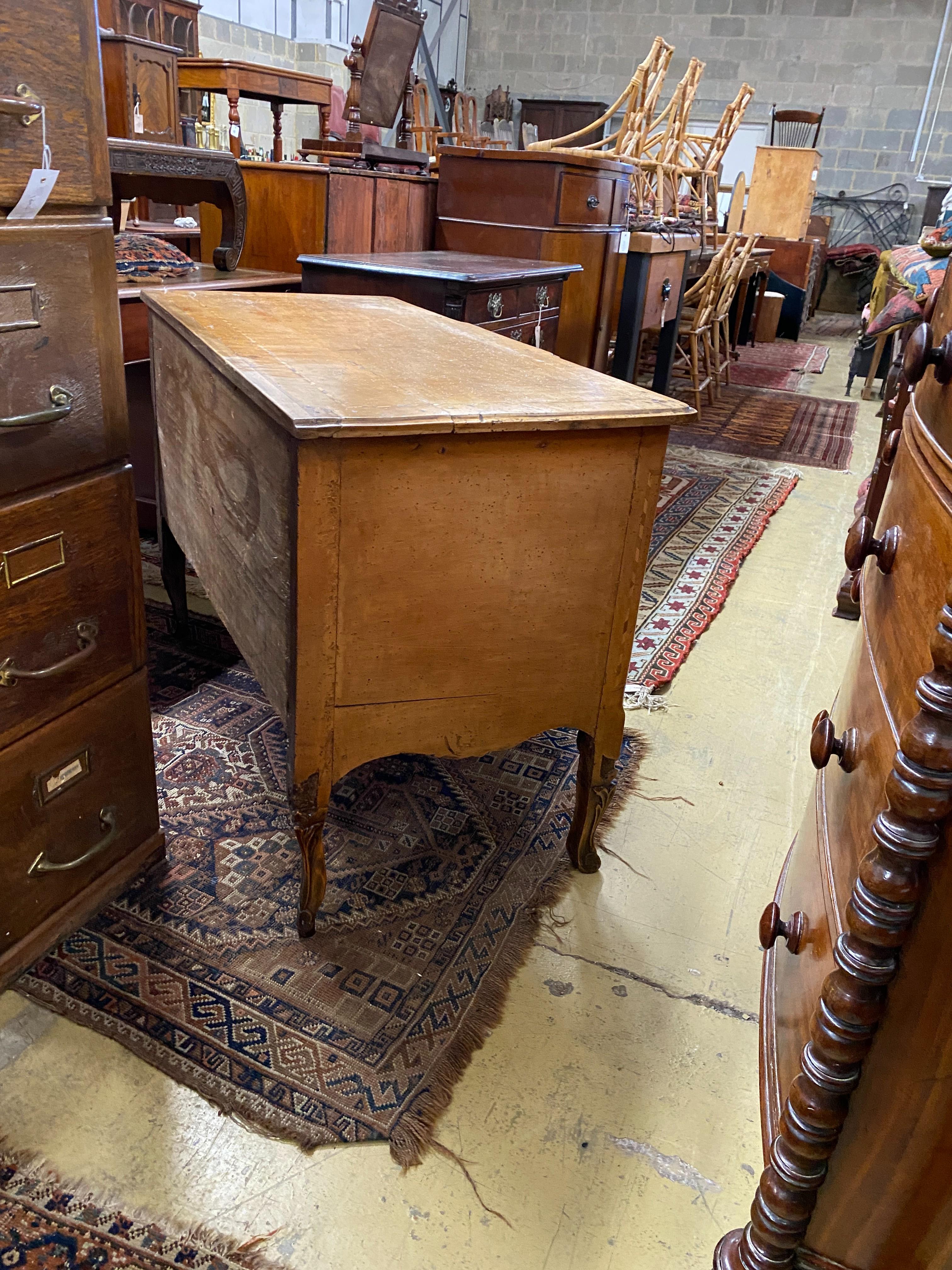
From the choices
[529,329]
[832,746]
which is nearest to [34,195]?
[832,746]

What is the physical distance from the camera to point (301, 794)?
126cm

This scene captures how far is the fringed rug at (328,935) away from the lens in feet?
3.84

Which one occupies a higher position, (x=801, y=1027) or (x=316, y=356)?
(x=316, y=356)

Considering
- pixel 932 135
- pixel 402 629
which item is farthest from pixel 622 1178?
pixel 932 135

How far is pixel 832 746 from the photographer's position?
905 millimetres

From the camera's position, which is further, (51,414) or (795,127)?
(795,127)

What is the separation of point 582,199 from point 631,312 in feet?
1.76

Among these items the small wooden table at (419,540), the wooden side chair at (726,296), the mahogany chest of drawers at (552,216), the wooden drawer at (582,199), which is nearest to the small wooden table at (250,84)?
the mahogany chest of drawers at (552,216)

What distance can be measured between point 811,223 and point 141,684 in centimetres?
1109

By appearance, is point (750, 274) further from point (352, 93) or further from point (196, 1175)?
point (196, 1175)

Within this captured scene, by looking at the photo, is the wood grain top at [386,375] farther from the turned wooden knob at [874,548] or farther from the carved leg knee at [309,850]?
the carved leg knee at [309,850]

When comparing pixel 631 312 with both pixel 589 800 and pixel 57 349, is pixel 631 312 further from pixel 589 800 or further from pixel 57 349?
pixel 57 349

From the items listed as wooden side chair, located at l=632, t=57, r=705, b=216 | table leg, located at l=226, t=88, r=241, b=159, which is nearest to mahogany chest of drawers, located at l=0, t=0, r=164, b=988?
table leg, located at l=226, t=88, r=241, b=159

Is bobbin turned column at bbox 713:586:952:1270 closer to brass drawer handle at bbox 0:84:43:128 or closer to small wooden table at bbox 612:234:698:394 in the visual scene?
brass drawer handle at bbox 0:84:43:128
